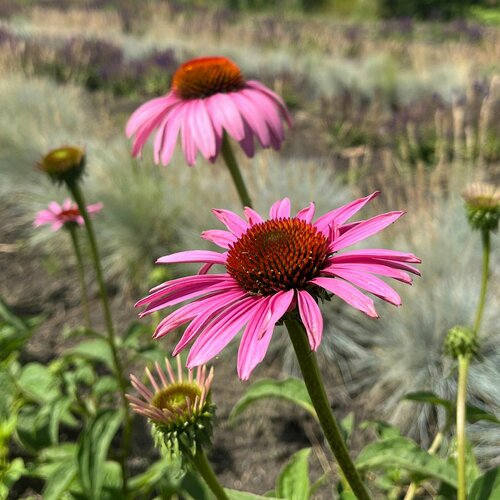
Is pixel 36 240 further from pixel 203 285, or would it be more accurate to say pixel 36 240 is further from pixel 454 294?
pixel 203 285

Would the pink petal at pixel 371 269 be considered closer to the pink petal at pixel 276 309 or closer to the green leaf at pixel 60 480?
the pink petal at pixel 276 309

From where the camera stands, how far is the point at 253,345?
0.61m

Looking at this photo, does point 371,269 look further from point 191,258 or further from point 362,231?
point 191,258

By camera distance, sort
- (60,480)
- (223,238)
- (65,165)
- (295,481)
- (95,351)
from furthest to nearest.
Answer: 1. (95,351)
2. (65,165)
3. (60,480)
4. (295,481)
5. (223,238)

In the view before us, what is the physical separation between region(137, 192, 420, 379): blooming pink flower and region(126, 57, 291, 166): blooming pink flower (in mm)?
440

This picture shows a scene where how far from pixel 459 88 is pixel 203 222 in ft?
12.2

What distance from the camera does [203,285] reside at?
71 cm

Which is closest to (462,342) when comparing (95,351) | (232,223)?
(232,223)

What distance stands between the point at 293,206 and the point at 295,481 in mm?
1629

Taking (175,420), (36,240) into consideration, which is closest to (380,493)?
(175,420)

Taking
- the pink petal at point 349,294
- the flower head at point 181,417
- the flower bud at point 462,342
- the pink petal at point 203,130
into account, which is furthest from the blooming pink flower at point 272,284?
the pink petal at point 203,130

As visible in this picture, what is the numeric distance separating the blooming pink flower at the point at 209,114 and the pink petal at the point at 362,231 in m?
A: 0.48

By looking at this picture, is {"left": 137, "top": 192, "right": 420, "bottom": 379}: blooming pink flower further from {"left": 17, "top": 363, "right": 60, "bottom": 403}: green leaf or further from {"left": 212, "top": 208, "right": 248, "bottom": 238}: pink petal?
{"left": 17, "top": 363, "right": 60, "bottom": 403}: green leaf

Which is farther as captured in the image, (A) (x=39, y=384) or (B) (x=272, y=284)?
(A) (x=39, y=384)
